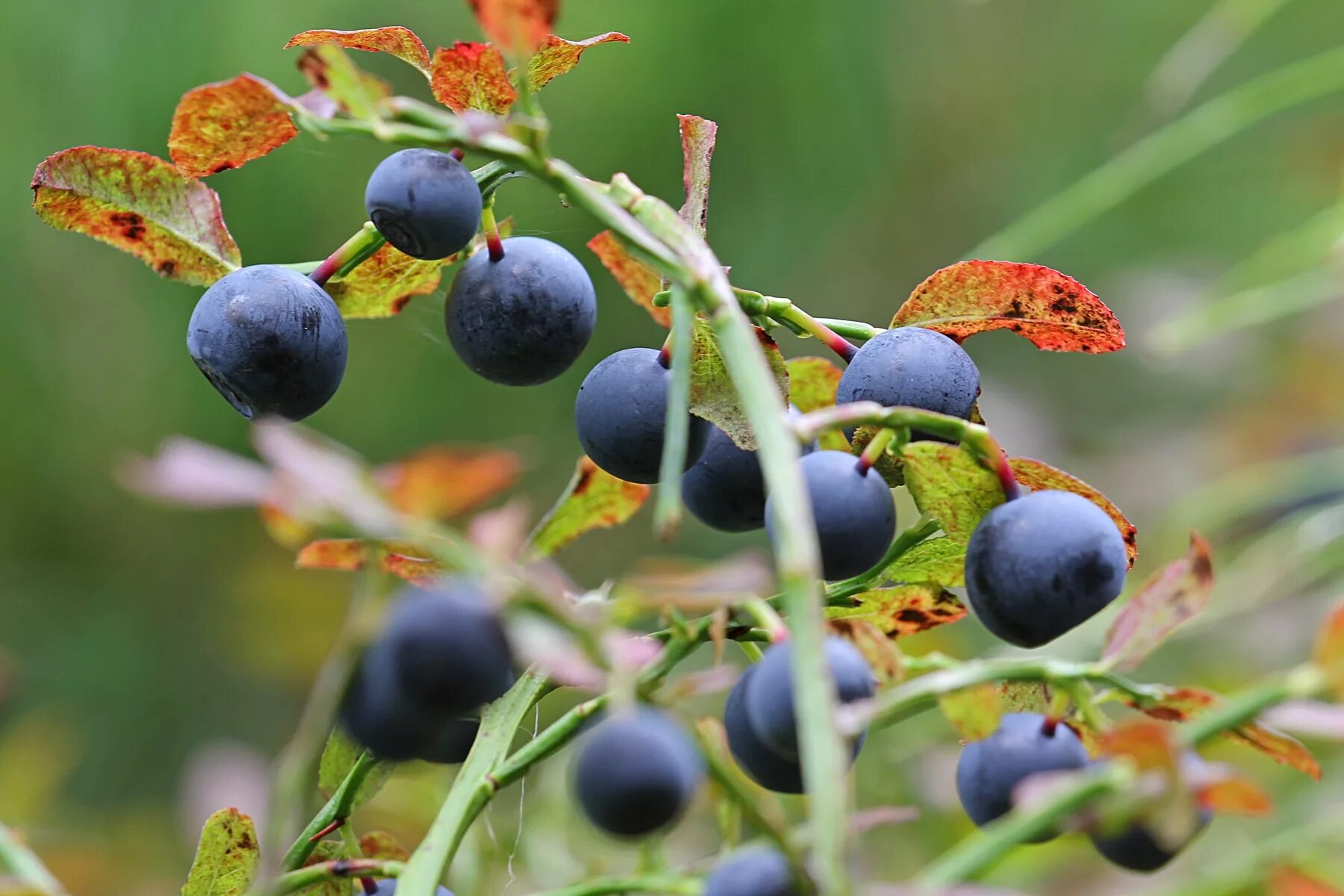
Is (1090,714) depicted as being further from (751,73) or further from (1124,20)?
(1124,20)

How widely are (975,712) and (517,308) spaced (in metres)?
0.23

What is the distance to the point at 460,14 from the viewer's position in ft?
9.45

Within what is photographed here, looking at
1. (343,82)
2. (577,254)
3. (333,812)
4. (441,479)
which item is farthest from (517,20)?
(577,254)

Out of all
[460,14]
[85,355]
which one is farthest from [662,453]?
[85,355]

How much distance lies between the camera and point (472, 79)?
1.51ft

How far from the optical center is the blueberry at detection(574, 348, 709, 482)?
49 centimetres

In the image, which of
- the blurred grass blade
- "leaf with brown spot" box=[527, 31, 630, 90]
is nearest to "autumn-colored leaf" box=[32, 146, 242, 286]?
"leaf with brown spot" box=[527, 31, 630, 90]

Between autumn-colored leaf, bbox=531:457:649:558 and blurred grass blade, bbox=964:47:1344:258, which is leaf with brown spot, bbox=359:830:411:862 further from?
blurred grass blade, bbox=964:47:1344:258

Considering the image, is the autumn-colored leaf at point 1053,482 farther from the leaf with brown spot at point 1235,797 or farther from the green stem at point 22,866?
the green stem at point 22,866

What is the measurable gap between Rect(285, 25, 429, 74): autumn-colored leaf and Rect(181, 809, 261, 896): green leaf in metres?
0.26

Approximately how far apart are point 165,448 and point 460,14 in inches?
110

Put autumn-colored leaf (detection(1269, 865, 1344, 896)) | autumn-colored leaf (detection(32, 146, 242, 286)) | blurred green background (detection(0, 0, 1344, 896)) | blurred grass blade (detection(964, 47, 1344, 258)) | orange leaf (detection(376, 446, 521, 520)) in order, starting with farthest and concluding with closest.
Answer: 1. blurred green background (detection(0, 0, 1344, 896))
2. blurred grass blade (detection(964, 47, 1344, 258))
3. autumn-colored leaf (detection(32, 146, 242, 286))
4. autumn-colored leaf (detection(1269, 865, 1344, 896))
5. orange leaf (detection(376, 446, 521, 520))

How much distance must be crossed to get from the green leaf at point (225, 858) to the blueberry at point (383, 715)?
0.13 meters

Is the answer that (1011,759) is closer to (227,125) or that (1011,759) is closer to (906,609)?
(906,609)
